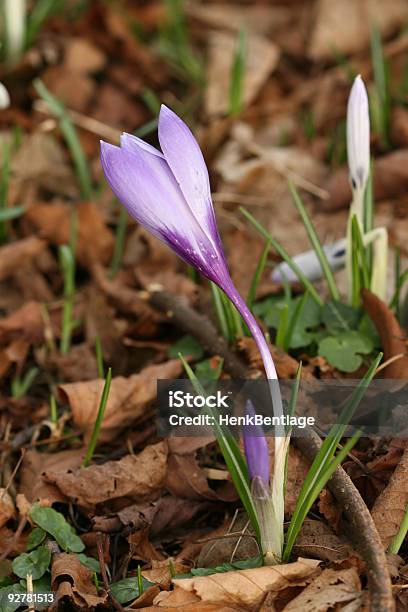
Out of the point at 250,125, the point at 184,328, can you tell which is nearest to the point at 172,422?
the point at 184,328

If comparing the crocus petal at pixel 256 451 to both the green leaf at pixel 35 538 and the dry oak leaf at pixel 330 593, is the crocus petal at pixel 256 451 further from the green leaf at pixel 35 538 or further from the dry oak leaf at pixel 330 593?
the green leaf at pixel 35 538

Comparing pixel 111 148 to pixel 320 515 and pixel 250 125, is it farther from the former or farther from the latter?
pixel 250 125

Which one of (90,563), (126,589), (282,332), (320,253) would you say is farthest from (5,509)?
(320,253)

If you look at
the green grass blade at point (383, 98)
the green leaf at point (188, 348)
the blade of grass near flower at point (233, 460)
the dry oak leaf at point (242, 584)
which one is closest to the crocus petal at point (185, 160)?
the blade of grass near flower at point (233, 460)

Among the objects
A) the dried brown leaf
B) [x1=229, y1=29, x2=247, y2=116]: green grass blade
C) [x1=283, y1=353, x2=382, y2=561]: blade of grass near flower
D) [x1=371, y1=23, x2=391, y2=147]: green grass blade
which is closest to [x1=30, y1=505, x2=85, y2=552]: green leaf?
[x1=283, y1=353, x2=382, y2=561]: blade of grass near flower

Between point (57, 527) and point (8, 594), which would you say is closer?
point (8, 594)

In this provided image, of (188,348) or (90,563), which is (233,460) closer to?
(90,563)
